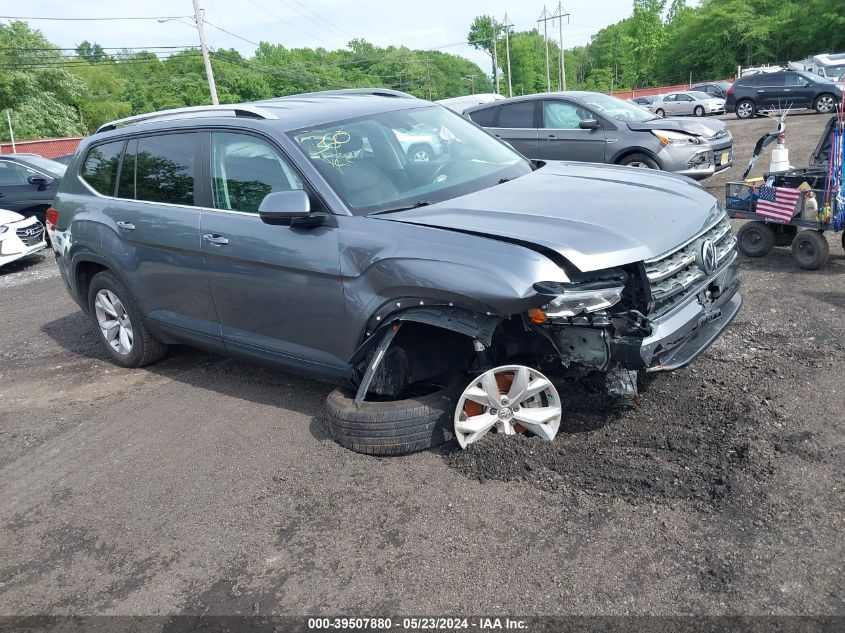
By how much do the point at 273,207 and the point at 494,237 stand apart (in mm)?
1224

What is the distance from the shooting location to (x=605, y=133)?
35.2 feet

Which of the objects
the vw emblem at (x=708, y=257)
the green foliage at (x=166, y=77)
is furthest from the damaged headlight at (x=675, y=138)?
the green foliage at (x=166, y=77)

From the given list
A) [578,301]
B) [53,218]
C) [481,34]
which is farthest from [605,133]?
[481,34]

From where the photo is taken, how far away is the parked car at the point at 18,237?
10.5m

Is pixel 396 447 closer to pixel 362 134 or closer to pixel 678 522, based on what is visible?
pixel 678 522

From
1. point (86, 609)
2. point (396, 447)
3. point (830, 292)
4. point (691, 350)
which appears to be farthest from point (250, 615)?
point (830, 292)

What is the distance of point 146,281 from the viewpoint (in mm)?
5121

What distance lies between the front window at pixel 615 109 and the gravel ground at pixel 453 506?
653 cm

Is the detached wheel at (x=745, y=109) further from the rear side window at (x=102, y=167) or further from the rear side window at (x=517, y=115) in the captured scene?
the rear side window at (x=102, y=167)

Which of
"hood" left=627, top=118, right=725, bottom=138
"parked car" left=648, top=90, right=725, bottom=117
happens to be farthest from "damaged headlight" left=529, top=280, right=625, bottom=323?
"parked car" left=648, top=90, right=725, bottom=117

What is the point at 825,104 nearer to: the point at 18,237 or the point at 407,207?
the point at 18,237

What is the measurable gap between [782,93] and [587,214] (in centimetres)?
2638

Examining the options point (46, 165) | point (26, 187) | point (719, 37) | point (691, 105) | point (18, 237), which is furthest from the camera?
point (719, 37)

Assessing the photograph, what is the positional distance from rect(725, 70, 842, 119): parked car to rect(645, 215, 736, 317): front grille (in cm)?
2364
